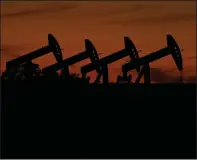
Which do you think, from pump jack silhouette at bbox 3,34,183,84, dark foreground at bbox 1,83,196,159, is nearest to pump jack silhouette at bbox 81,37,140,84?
pump jack silhouette at bbox 3,34,183,84

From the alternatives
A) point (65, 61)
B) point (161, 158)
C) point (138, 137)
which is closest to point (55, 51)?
point (65, 61)

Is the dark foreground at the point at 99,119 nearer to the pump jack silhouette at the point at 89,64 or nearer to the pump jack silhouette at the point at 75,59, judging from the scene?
the pump jack silhouette at the point at 89,64

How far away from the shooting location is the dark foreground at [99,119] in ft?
208

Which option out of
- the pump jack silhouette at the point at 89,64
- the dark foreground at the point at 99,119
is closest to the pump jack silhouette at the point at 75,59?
the pump jack silhouette at the point at 89,64

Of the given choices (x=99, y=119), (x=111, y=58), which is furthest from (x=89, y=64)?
(x=99, y=119)

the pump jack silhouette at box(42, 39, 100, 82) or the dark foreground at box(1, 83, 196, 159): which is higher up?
the pump jack silhouette at box(42, 39, 100, 82)

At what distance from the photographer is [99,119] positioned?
7175 cm

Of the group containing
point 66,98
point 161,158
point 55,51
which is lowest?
point 161,158

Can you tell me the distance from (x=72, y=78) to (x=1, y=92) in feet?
48.5

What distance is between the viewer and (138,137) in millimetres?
66375

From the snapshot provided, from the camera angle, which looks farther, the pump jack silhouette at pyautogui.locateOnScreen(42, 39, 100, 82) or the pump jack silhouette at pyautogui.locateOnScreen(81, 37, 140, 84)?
the pump jack silhouette at pyautogui.locateOnScreen(42, 39, 100, 82)

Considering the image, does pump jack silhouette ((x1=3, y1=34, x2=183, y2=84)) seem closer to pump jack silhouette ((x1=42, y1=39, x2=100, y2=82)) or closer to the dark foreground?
pump jack silhouette ((x1=42, y1=39, x2=100, y2=82))

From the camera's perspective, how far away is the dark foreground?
208 feet

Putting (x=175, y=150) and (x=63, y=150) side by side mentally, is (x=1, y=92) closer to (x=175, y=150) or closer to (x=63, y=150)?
(x=63, y=150)
